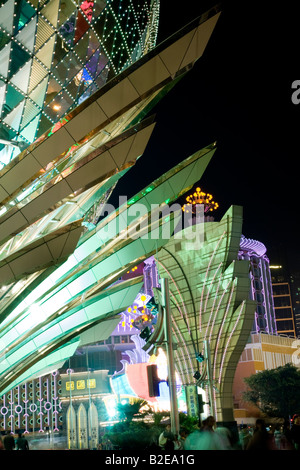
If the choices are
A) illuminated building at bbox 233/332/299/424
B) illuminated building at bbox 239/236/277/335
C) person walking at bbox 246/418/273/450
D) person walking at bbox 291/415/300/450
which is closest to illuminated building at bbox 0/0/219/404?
person walking at bbox 291/415/300/450

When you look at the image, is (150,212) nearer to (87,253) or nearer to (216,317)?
(87,253)

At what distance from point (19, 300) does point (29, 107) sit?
6778mm

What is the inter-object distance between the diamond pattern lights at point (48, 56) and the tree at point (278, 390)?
45295mm

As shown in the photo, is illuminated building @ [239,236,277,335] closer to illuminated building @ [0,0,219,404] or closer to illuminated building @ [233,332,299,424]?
illuminated building @ [233,332,299,424]

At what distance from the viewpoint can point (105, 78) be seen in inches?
838

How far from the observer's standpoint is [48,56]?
58.6 feet

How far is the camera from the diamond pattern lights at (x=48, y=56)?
1680cm

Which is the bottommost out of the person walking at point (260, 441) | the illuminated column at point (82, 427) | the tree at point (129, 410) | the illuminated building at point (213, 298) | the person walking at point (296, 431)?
the illuminated column at point (82, 427)

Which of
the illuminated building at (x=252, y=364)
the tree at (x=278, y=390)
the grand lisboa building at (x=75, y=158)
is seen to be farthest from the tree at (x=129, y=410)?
the illuminated building at (x=252, y=364)

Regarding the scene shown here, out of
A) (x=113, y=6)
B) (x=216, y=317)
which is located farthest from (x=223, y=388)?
(x=113, y=6)

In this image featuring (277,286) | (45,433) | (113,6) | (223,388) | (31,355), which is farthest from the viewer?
(277,286)

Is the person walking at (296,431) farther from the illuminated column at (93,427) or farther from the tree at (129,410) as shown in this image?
the illuminated column at (93,427)

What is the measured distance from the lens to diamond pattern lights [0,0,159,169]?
16.8m

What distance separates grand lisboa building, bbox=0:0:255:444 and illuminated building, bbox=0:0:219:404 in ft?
0.12
